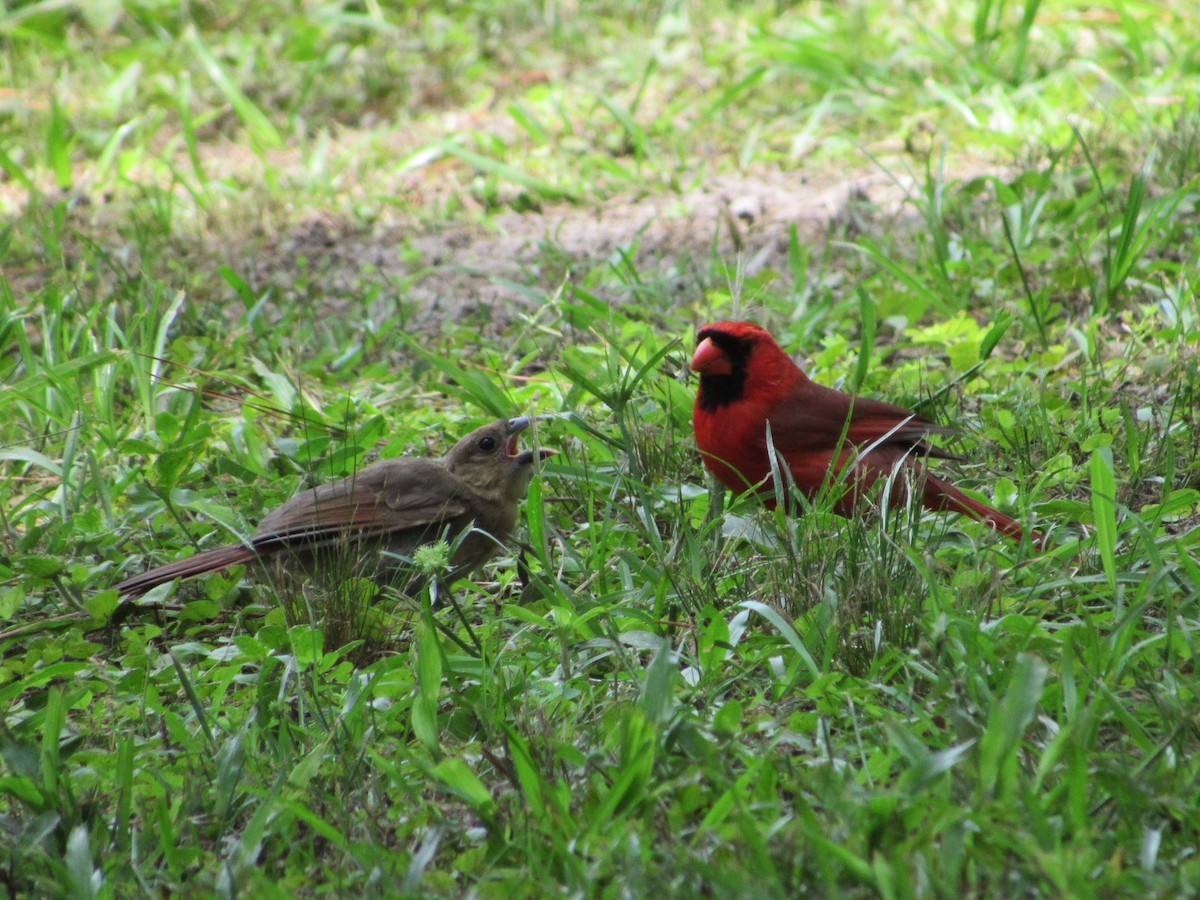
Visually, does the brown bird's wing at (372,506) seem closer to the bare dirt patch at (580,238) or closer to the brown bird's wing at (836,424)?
the brown bird's wing at (836,424)

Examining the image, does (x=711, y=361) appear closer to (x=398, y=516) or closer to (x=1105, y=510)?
(x=398, y=516)

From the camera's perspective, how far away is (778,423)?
400 cm

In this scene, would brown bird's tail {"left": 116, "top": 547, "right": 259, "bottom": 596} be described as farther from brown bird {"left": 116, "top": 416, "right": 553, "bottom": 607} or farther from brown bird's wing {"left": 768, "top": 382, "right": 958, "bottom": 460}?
brown bird's wing {"left": 768, "top": 382, "right": 958, "bottom": 460}

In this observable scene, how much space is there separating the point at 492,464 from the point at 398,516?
341 millimetres

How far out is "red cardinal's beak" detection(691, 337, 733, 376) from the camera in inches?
160

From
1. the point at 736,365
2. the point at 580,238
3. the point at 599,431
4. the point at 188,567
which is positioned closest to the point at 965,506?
the point at 736,365

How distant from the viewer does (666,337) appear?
5.06 meters

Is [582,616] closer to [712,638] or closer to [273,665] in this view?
[712,638]

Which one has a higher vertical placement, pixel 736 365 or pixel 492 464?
pixel 736 365

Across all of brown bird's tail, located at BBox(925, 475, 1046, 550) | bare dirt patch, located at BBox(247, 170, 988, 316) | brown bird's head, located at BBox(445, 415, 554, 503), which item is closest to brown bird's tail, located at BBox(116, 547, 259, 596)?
brown bird's head, located at BBox(445, 415, 554, 503)

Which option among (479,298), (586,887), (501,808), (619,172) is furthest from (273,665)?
(619,172)

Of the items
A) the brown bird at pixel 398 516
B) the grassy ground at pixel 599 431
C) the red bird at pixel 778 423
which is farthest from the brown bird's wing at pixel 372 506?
the red bird at pixel 778 423

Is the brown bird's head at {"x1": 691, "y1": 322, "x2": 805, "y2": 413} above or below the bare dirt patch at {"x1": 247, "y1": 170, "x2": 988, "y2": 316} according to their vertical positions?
above

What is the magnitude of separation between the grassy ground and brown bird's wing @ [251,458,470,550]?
0.16 meters
